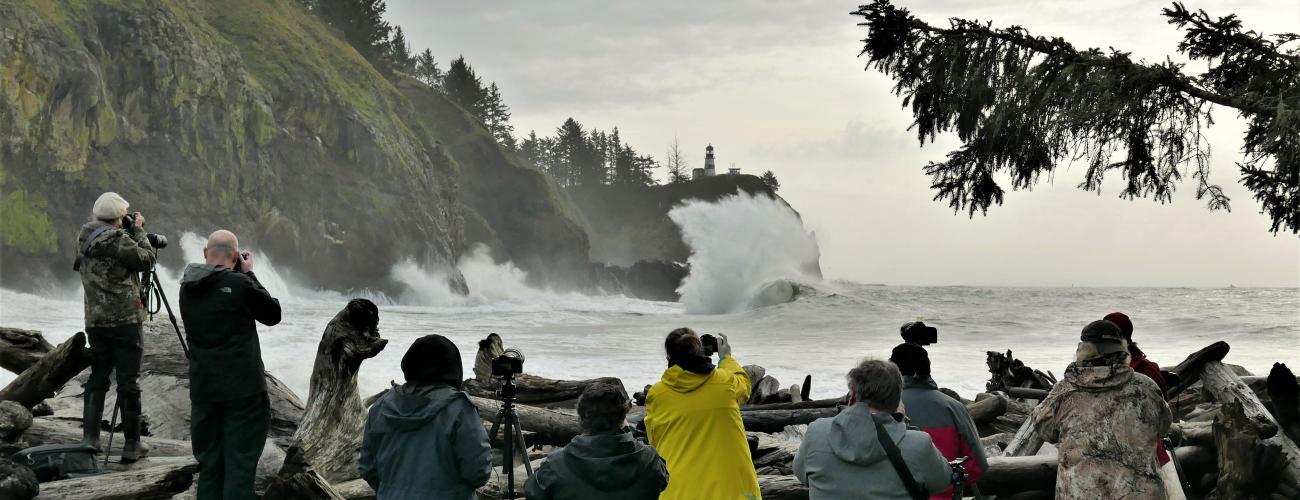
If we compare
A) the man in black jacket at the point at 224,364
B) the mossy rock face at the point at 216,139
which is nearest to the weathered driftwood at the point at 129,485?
the man in black jacket at the point at 224,364

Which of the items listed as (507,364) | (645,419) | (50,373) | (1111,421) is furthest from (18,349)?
(1111,421)

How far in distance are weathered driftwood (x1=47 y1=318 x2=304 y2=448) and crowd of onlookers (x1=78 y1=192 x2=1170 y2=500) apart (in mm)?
1749

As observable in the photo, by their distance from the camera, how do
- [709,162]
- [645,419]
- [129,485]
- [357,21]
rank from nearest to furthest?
[645,419] → [129,485] → [357,21] → [709,162]

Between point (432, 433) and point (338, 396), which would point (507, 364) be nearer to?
point (432, 433)

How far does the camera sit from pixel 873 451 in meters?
3.25

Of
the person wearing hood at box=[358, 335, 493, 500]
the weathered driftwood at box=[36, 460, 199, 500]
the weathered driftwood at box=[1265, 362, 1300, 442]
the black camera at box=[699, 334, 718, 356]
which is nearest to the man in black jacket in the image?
the weathered driftwood at box=[36, 460, 199, 500]

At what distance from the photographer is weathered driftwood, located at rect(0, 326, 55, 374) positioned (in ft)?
29.5

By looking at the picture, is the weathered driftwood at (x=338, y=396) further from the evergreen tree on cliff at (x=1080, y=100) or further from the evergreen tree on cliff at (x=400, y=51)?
the evergreen tree on cliff at (x=400, y=51)

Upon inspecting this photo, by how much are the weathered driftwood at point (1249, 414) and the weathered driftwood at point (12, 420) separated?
761 cm

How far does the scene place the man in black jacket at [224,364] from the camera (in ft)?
16.1

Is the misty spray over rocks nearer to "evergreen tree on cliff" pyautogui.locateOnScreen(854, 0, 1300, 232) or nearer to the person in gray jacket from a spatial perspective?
"evergreen tree on cliff" pyautogui.locateOnScreen(854, 0, 1300, 232)

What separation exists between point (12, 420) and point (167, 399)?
82.3 inches

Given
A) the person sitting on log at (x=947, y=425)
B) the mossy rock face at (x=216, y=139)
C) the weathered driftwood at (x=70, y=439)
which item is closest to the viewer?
the person sitting on log at (x=947, y=425)

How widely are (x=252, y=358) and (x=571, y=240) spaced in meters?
70.2
